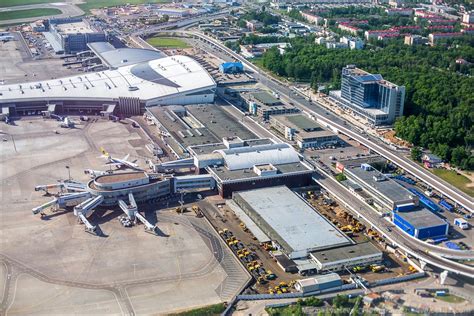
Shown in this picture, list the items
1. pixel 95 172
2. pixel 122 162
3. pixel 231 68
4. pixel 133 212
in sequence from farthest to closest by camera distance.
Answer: pixel 231 68
pixel 122 162
pixel 95 172
pixel 133 212

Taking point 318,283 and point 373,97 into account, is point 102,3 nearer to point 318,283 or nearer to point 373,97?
point 373,97

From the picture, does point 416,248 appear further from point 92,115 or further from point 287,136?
point 92,115

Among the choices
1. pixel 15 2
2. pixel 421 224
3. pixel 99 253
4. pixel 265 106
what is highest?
pixel 15 2

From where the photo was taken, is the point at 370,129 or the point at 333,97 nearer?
the point at 370,129

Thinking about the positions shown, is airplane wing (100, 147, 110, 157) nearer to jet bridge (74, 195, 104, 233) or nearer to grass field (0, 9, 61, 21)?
jet bridge (74, 195, 104, 233)

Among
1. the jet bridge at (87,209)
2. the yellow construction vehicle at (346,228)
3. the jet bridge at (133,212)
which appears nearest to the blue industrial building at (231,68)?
the jet bridge at (133,212)

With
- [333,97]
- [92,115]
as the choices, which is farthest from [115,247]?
[333,97]

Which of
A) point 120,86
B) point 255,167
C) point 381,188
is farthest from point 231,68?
point 381,188
